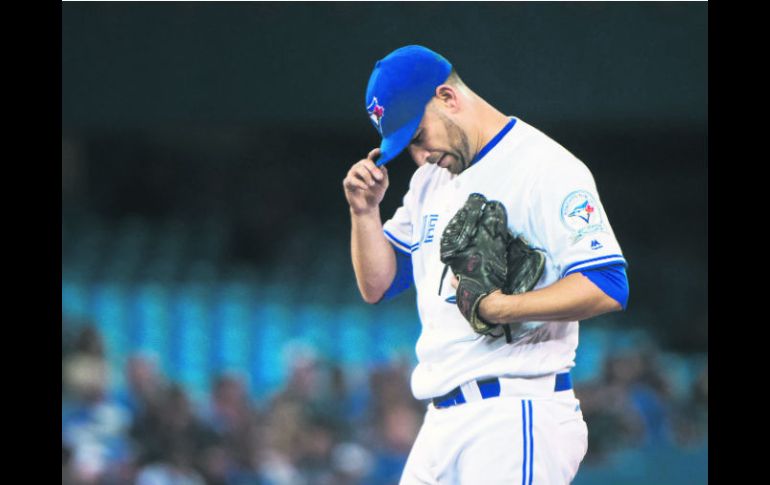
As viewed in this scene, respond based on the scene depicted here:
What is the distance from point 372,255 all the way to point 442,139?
422 mm

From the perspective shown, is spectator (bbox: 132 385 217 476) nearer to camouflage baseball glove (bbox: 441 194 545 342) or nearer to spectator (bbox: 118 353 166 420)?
spectator (bbox: 118 353 166 420)

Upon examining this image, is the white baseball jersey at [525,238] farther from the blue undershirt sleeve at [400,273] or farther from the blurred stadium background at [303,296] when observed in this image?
the blurred stadium background at [303,296]

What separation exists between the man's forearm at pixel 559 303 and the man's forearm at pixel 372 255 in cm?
53

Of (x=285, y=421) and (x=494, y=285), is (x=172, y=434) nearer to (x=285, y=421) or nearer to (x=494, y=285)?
(x=285, y=421)

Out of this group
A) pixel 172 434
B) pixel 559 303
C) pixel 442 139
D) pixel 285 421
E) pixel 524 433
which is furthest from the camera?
pixel 285 421

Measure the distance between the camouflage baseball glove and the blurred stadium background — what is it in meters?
3.85

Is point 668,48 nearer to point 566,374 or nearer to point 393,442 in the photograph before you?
point 393,442

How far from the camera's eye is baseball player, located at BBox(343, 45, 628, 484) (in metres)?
2.50

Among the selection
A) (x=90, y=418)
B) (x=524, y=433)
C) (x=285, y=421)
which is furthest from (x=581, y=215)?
(x=90, y=418)

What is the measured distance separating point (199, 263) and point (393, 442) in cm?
214

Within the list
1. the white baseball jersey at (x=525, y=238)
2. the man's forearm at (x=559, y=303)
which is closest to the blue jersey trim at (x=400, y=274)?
the white baseball jersey at (x=525, y=238)

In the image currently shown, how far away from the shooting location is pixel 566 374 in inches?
104

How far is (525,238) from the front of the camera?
2.57 metres

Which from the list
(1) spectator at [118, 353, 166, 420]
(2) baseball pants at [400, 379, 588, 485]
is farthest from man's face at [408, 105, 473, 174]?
(1) spectator at [118, 353, 166, 420]
